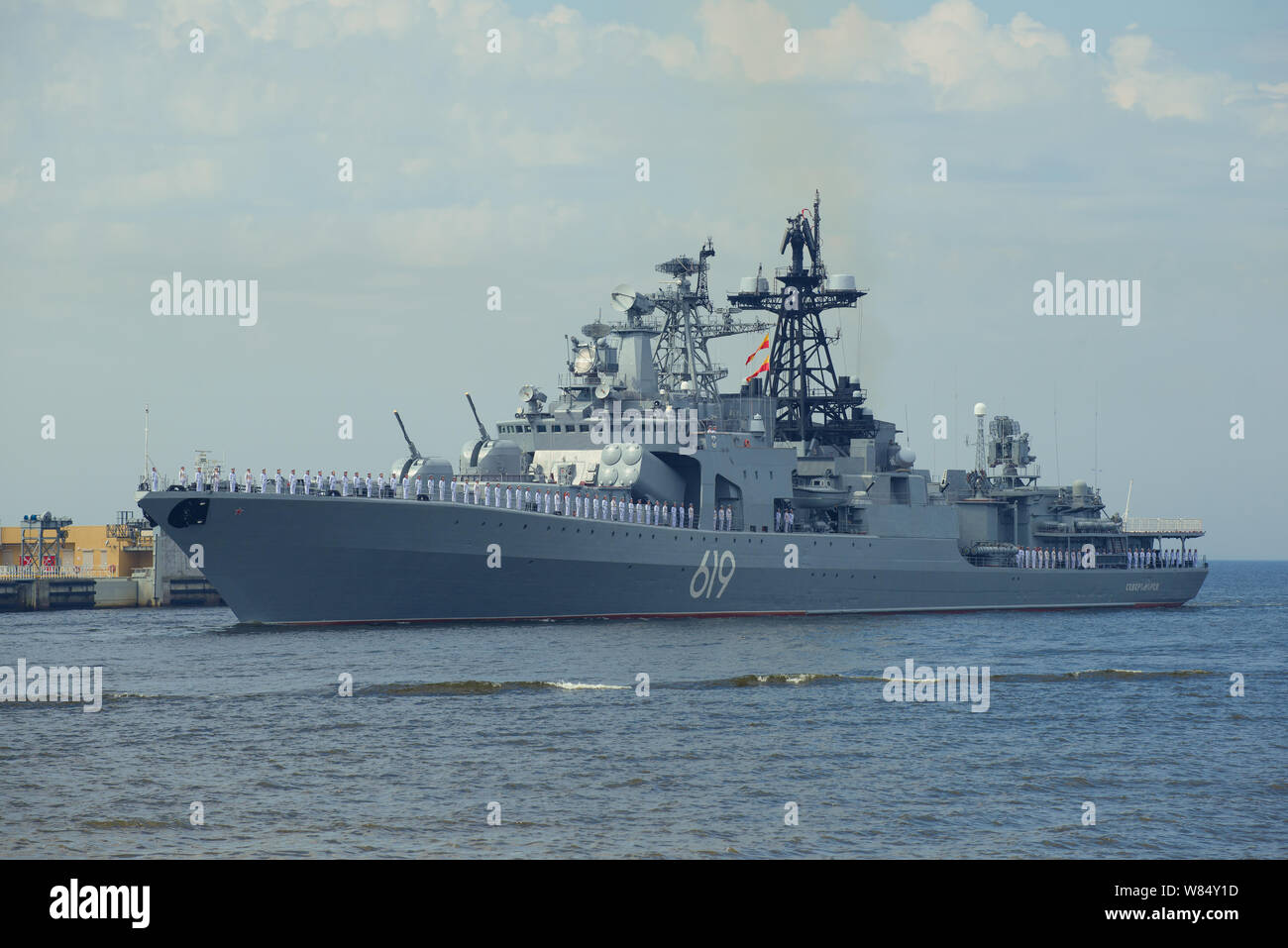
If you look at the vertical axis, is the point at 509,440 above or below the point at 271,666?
above

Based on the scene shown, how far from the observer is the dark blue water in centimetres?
1648

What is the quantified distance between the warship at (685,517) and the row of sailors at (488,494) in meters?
0.10

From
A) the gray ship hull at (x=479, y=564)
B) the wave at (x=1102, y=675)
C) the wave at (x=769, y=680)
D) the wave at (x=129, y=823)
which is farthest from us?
the gray ship hull at (x=479, y=564)

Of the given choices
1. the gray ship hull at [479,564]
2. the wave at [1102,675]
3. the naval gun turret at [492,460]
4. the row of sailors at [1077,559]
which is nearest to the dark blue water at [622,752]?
the wave at [1102,675]

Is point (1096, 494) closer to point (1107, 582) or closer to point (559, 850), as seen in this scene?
point (1107, 582)

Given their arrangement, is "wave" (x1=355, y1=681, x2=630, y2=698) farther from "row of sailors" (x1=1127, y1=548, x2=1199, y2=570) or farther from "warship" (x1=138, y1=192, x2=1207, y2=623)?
"row of sailors" (x1=1127, y1=548, x2=1199, y2=570)

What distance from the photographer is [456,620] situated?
129 ft

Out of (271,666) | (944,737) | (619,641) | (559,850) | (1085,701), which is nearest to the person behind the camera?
(559,850)

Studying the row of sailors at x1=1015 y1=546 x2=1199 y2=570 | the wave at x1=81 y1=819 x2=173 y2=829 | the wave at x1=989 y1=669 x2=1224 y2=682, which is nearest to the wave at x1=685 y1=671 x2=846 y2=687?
the wave at x1=989 y1=669 x2=1224 y2=682

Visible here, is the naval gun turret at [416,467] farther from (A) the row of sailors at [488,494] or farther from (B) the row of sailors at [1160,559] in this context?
(B) the row of sailors at [1160,559]

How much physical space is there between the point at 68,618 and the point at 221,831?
128 feet

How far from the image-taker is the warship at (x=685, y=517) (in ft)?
123

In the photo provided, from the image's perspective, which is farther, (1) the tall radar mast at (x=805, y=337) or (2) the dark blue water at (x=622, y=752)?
(1) the tall radar mast at (x=805, y=337)

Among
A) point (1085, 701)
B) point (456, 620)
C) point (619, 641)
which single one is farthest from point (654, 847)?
point (456, 620)
